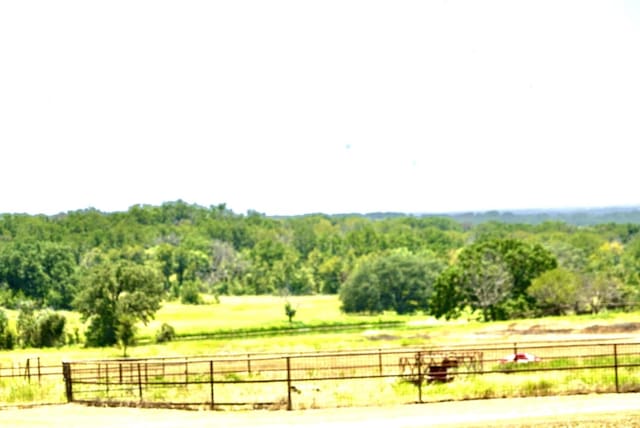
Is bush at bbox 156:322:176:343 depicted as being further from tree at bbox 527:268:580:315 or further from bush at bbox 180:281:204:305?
bush at bbox 180:281:204:305

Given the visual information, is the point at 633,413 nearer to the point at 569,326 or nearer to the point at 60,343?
the point at 569,326

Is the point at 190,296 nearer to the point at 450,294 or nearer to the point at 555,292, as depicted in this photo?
the point at 450,294

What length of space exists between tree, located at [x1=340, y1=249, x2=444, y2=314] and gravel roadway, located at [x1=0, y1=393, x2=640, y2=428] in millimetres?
102286

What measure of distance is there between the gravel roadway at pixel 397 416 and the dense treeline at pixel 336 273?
46092 mm

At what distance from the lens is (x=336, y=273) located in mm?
171750

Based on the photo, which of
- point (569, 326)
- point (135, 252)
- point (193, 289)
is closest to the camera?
point (569, 326)

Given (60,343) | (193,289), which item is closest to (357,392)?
(60,343)

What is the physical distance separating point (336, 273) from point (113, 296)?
8693 centimetres

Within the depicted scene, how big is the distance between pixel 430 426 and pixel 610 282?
233ft

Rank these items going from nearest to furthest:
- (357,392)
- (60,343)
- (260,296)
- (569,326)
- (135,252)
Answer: (357,392) → (569,326) → (60,343) → (260,296) → (135,252)

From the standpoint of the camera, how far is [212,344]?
2635 inches

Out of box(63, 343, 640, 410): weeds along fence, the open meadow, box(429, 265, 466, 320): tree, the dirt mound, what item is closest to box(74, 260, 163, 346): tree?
the open meadow

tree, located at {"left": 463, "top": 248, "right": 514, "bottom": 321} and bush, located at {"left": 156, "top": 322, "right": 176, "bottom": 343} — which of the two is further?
tree, located at {"left": 463, "top": 248, "right": 514, "bottom": 321}

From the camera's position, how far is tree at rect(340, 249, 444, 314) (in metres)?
136
